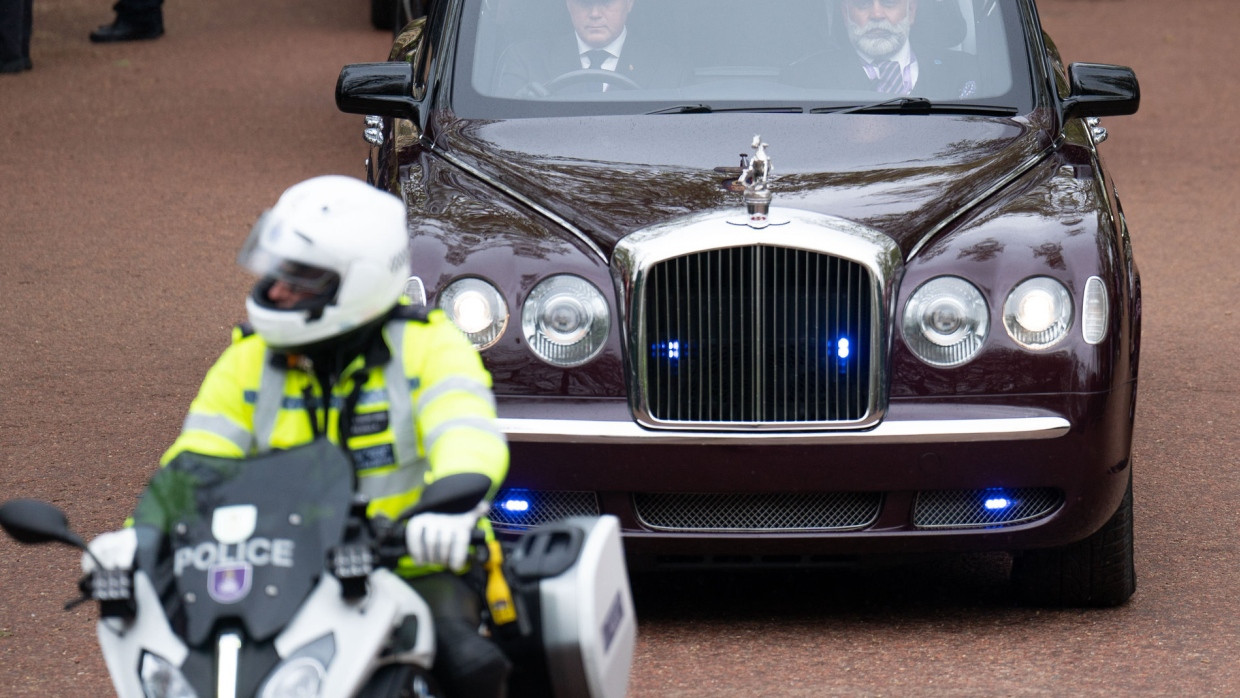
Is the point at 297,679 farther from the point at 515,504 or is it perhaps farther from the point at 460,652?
the point at 515,504

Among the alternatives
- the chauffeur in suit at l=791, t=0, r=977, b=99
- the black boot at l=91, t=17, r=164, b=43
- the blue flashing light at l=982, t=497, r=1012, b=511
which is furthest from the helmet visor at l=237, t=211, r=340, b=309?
the black boot at l=91, t=17, r=164, b=43

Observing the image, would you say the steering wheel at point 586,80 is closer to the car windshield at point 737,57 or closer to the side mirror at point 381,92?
the car windshield at point 737,57

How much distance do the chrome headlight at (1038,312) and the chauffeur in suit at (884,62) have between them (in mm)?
1217

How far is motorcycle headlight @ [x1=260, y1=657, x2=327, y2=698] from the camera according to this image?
292 centimetres

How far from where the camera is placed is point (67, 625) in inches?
202

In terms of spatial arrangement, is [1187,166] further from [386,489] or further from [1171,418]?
[386,489]

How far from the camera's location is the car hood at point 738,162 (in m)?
5.04

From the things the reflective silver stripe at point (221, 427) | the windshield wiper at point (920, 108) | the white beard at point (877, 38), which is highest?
the white beard at point (877, 38)

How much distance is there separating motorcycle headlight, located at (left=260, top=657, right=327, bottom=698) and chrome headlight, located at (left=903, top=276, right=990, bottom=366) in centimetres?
224

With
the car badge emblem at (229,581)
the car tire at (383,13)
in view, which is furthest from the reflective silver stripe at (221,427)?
the car tire at (383,13)

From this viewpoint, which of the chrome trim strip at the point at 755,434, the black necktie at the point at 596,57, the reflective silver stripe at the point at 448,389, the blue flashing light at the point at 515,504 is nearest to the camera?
the reflective silver stripe at the point at 448,389

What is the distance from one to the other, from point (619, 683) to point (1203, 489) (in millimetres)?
3562

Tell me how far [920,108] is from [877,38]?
1.28ft

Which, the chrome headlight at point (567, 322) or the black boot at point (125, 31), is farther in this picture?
the black boot at point (125, 31)
